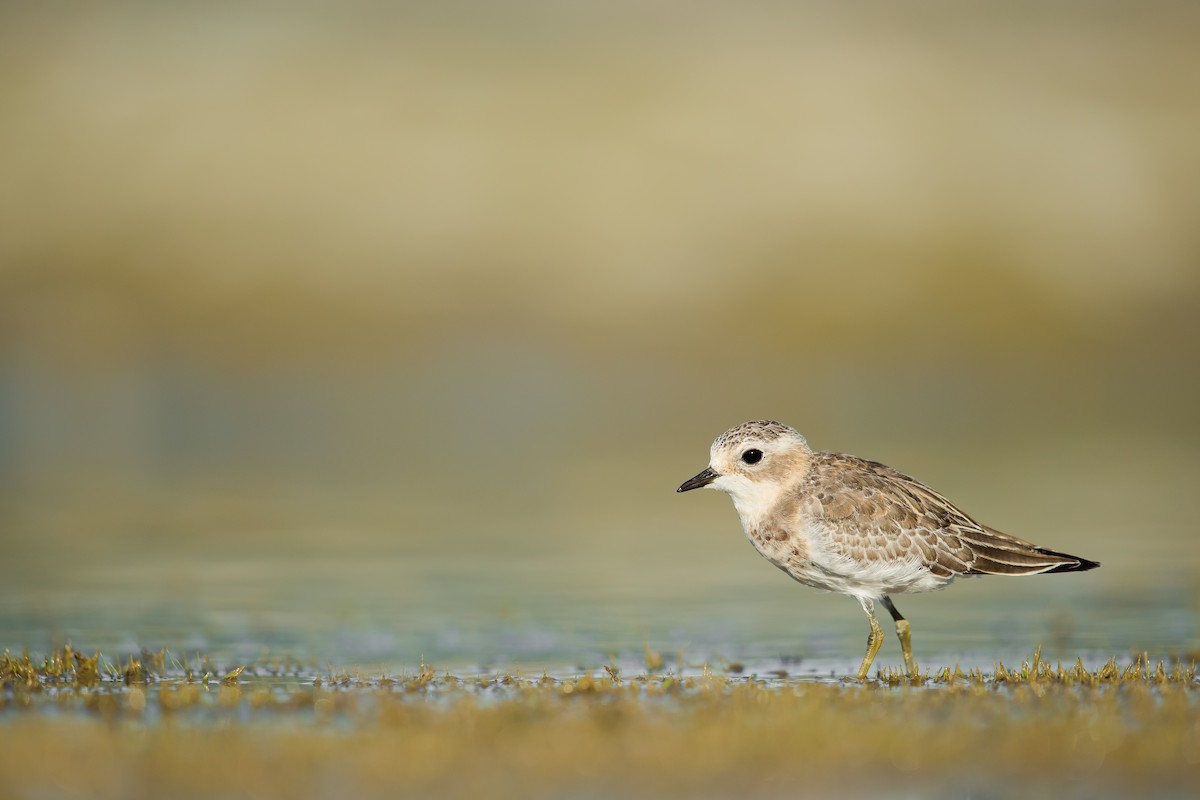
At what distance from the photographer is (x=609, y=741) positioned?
11039mm

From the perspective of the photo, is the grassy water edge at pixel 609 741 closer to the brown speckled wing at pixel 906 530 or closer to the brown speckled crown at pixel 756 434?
the brown speckled wing at pixel 906 530

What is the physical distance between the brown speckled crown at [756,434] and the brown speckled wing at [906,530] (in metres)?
0.45

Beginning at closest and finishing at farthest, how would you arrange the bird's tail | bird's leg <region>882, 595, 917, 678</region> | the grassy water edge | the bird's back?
the grassy water edge < bird's leg <region>882, 595, 917, 678</region> < the bird's back < the bird's tail

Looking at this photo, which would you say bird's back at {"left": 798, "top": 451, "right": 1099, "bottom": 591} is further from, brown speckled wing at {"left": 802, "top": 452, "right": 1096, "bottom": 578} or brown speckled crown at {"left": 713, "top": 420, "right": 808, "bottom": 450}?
brown speckled crown at {"left": 713, "top": 420, "right": 808, "bottom": 450}

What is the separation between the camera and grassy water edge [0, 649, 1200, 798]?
1034cm

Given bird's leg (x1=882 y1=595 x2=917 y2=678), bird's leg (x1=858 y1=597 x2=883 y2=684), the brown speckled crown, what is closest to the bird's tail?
bird's leg (x1=882 y1=595 x2=917 y2=678)

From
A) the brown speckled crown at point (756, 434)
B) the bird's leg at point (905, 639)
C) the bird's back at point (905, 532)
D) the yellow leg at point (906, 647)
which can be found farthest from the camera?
the brown speckled crown at point (756, 434)

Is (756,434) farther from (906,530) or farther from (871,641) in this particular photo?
(871,641)

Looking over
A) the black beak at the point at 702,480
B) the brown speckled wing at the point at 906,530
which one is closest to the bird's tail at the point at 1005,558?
the brown speckled wing at the point at 906,530

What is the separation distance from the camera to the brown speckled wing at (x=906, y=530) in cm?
1549

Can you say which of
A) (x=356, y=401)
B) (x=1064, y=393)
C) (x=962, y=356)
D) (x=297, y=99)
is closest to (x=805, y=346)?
(x=962, y=356)

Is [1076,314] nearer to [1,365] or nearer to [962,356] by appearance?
[962,356]

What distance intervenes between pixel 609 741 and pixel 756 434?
5.77 m

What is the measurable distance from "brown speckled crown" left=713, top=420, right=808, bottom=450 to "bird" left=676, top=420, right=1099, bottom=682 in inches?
0.4
